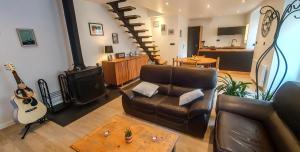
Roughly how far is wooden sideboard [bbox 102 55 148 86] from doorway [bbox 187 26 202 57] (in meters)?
5.13

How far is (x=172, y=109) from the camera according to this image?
82.2 inches

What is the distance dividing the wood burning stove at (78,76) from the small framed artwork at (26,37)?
0.64 m

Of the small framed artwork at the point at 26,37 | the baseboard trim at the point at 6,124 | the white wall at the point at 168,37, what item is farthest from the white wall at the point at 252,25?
the baseboard trim at the point at 6,124

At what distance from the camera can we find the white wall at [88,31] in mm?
3630

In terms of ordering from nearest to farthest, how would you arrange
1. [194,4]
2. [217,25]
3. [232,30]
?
[194,4], [232,30], [217,25]

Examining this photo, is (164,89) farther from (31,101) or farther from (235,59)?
(235,59)

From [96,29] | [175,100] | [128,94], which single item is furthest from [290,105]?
[96,29]

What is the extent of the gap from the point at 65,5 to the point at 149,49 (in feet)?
11.0

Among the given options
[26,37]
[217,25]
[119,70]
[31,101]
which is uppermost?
[217,25]

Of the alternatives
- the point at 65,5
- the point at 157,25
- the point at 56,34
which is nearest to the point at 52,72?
the point at 56,34

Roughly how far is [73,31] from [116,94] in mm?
1819

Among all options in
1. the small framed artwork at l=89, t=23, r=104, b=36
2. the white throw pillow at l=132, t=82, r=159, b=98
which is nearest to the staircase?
the small framed artwork at l=89, t=23, r=104, b=36

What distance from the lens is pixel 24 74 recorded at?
104 inches

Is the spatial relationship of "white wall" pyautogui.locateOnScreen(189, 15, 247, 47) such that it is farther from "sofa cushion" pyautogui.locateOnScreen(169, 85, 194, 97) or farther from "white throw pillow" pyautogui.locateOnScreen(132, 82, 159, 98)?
"white throw pillow" pyautogui.locateOnScreen(132, 82, 159, 98)
